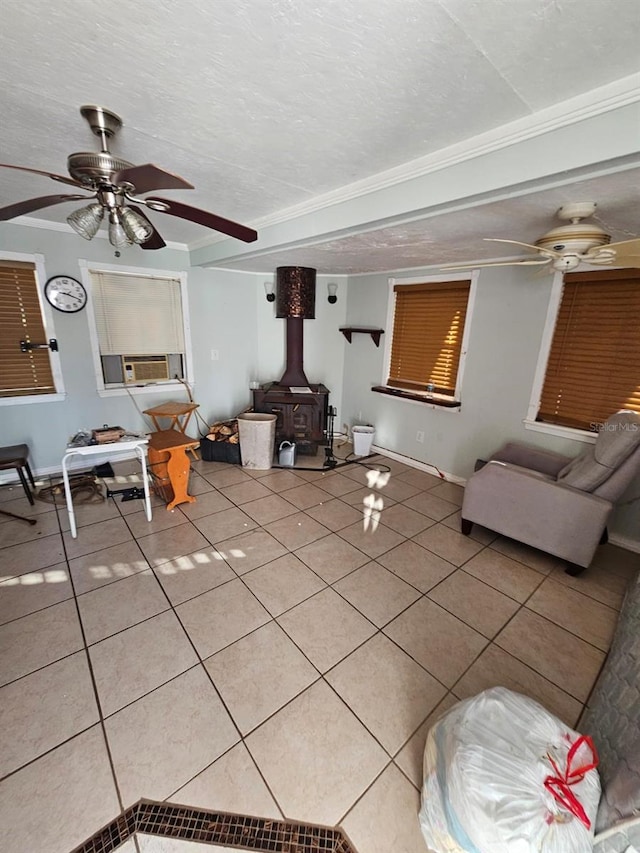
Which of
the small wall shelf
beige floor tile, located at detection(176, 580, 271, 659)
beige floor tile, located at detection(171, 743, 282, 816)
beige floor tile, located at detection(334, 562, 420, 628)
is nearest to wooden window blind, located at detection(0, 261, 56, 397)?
beige floor tile, located at detection(176, 580, 271, 659)

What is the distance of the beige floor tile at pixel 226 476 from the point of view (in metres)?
3.47

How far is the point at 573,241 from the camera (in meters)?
1.69

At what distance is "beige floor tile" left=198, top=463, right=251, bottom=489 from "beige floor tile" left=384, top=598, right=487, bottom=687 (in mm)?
Result: 2068

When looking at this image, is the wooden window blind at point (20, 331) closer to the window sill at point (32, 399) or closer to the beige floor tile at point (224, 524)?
the window sill at point (32, 399)

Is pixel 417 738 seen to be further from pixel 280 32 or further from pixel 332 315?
pixel 332 315

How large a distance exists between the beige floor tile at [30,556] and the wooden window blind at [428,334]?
3501 mm

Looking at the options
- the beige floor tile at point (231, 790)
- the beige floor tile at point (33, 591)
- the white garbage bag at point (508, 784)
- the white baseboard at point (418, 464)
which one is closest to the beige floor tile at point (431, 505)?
the white baseboard at point (418, 464)

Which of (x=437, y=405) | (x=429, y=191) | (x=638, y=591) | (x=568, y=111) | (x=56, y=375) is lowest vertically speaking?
(x=638, y=591)

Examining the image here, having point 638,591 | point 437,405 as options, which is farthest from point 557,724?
point 437,405

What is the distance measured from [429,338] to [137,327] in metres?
3.07

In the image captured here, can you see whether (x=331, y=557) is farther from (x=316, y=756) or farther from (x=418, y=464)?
(x=418, y=464)

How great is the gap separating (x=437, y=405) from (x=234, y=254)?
8.00 ft

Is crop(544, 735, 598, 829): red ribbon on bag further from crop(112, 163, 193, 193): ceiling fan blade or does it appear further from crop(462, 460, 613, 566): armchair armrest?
crop(112, 163, 193, 193): ceiling fan blade

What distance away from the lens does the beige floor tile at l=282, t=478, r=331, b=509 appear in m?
3.14
